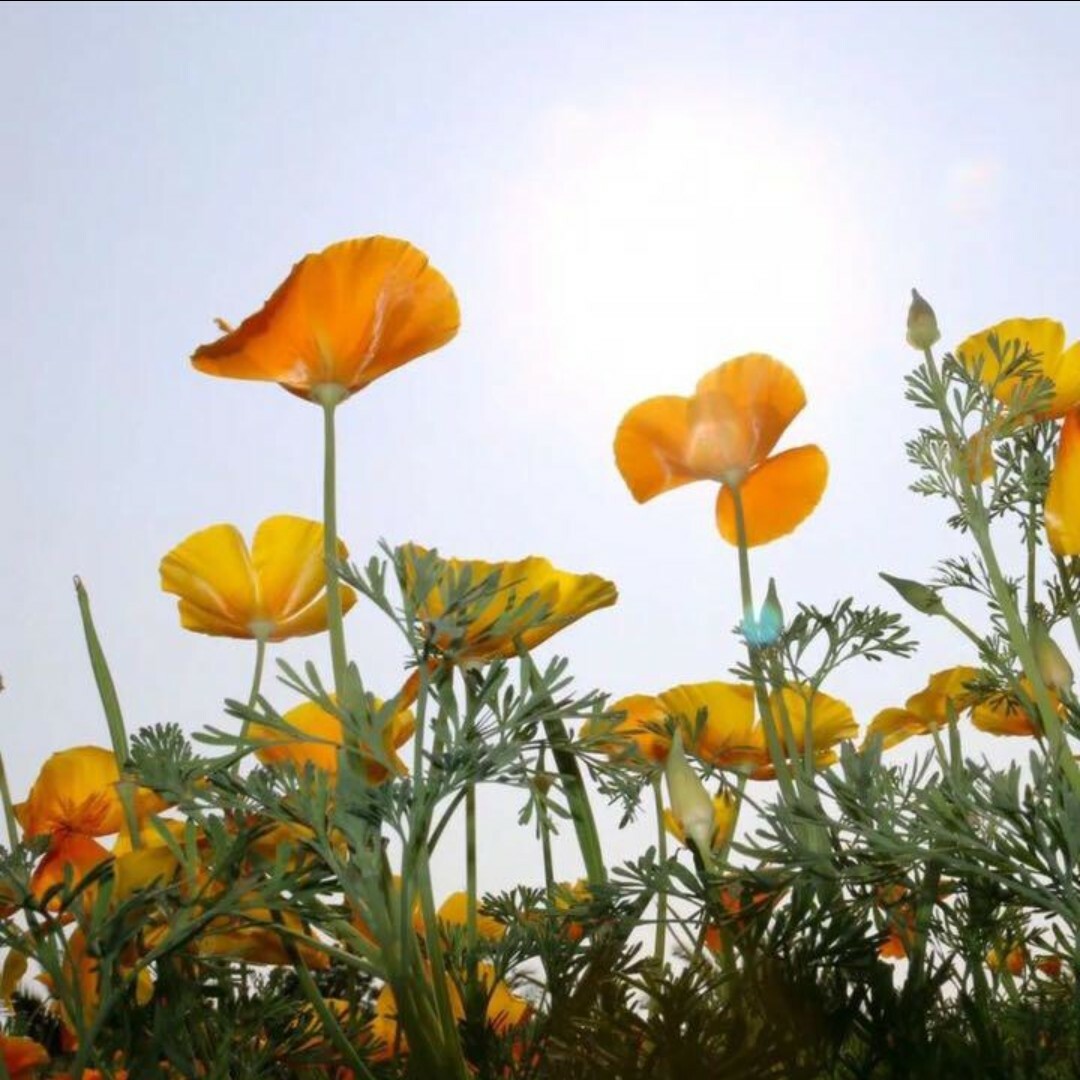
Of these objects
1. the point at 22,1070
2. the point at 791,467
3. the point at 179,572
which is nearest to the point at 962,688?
the point at 791,467

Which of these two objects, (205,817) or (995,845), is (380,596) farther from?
(995,845)

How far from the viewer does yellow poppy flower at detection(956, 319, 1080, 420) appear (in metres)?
1.33

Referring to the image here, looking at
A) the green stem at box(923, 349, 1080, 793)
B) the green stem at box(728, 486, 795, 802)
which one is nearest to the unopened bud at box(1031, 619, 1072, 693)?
the green stem at box(923, 349, 1080, 793)

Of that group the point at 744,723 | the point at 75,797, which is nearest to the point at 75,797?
the point at 75,797

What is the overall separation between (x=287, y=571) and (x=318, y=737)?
365mm

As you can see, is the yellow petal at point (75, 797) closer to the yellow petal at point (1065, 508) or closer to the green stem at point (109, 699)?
the green stem at point (109, 699)

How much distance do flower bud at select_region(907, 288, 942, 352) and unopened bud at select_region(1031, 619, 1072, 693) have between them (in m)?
0.34

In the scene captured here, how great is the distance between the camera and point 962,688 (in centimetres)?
157

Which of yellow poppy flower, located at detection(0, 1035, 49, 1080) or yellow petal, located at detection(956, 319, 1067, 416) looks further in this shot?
yellow petal, located at detection(956, 319, 1067, 416)

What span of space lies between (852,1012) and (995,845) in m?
0.18

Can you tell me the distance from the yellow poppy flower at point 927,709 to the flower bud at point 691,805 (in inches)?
22.1

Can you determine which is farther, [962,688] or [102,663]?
[962,688]

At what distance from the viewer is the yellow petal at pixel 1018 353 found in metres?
1.33

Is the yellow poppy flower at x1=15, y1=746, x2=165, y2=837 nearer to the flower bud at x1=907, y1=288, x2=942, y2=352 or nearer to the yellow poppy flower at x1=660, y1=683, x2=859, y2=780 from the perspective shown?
the yellow poppy flower at x1=660, y1=683, x2=859, y2=780
